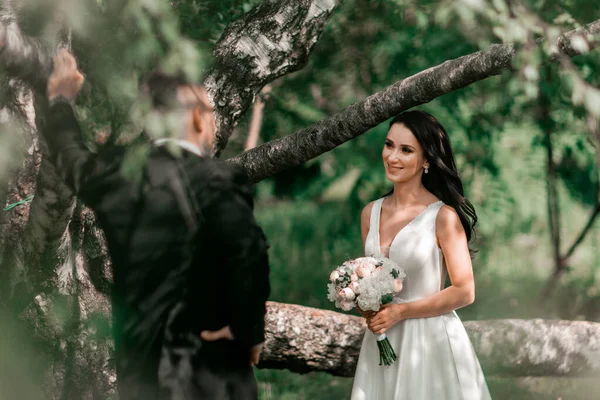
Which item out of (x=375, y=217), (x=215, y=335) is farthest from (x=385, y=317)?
(x=215, y=335)

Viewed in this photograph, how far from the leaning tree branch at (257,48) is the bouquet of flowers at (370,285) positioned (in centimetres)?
130

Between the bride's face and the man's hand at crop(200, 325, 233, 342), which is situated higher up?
the bride's face

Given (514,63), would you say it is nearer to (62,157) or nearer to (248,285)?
(248,285)

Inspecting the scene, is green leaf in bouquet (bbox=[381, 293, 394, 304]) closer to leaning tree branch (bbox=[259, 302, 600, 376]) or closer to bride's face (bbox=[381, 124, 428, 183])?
bride's face (bbox=[381, 124, 428, 183])

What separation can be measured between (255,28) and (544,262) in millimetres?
6859

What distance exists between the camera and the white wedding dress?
3.54m

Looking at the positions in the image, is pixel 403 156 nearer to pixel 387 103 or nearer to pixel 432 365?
pixel 387 103

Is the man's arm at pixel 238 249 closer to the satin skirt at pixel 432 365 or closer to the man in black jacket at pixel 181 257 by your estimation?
the man in black jacket at pixel 181 257

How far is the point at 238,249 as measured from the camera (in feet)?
8.71

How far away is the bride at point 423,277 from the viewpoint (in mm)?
3529

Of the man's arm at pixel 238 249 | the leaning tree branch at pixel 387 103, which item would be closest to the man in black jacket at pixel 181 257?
the man's arm at pixel 238 249

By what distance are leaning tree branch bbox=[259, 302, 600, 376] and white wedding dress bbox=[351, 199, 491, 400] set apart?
131 centimetres

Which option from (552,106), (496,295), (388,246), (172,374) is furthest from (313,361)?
(496,295)

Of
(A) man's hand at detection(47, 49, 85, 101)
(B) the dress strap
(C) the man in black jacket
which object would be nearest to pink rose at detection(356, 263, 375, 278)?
(B) the dress strap
